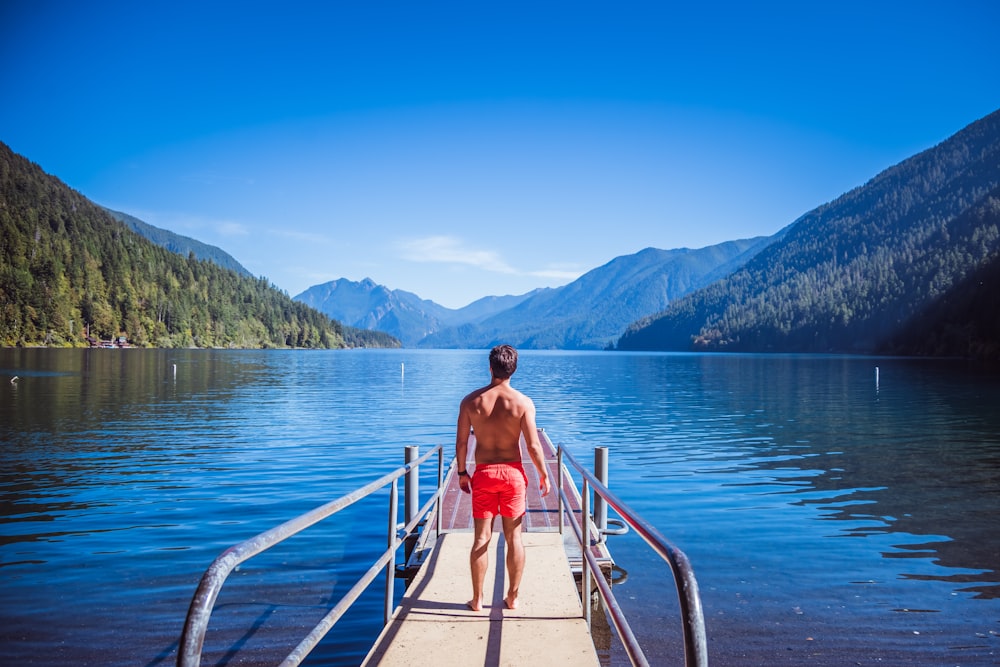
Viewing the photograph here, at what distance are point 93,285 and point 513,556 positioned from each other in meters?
163

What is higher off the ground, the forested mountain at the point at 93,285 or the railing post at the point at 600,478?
Result: the forested mountain at the point at 93,285

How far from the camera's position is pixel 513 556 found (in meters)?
6.12

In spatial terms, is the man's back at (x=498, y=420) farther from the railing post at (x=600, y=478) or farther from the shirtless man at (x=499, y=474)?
the railing post at (x=600, y=478)

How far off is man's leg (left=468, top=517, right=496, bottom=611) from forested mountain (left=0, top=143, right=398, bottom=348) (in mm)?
147889

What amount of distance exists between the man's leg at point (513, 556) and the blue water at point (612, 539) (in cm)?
272

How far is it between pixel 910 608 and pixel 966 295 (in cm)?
13265

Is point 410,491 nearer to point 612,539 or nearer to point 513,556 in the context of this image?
point 612,539

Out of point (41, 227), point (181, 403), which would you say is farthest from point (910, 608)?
point (41, 227)

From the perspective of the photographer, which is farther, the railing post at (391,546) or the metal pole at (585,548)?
the railing post at (391,546)

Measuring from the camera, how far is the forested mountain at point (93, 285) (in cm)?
12719

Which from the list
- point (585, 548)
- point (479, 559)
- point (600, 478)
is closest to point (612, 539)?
point (600, 478)

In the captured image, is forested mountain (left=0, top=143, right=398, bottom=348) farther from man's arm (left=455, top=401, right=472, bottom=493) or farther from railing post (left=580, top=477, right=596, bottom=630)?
railing post (left=580, top=477, right=596, bottom=630)

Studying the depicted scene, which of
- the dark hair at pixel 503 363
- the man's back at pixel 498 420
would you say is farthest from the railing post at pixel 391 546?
the dark hair at pixel 503 363

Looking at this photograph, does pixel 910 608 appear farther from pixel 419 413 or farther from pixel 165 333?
pixel 165 333
